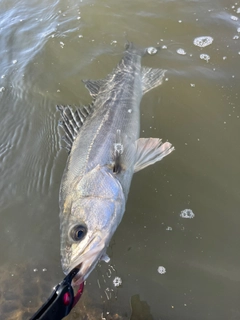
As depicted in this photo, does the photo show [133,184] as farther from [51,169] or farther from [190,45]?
[190,45]

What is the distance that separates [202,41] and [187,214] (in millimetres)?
3510

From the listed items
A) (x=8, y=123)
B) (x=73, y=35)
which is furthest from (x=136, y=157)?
(x=73, y=35)

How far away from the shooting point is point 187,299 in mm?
3279

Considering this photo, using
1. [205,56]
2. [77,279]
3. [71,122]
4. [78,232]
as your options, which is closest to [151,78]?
[205,56]

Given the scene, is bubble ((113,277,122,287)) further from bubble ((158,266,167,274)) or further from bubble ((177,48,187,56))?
bubble ((177,48,187,56))

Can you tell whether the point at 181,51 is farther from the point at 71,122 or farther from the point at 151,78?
the point at 71,122

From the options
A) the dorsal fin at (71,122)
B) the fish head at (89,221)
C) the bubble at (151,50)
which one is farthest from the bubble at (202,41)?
the fish head at (89,221)

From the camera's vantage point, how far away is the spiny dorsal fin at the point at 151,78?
4.91 metres

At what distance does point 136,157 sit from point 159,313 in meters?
1.72

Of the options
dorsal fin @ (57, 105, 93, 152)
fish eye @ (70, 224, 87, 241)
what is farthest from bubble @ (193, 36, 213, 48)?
fish eye @ (70, 224, 87, 241)

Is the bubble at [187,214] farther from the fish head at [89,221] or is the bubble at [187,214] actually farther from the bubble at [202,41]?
the bubble at [202,41]

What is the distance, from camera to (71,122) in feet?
13.4

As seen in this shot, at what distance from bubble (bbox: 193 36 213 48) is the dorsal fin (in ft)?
8.89

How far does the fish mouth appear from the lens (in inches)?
104
